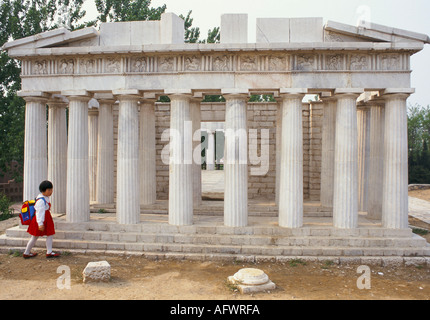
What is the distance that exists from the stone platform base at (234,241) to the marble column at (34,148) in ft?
5.38

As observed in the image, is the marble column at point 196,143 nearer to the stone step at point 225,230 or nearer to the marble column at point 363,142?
the stone step at point 225,230

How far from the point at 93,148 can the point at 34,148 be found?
503cm

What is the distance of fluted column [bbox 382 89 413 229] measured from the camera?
11.8 meters

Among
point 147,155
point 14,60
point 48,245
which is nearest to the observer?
point 48,245

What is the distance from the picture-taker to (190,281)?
960 cm

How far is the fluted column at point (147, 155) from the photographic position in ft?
52.9

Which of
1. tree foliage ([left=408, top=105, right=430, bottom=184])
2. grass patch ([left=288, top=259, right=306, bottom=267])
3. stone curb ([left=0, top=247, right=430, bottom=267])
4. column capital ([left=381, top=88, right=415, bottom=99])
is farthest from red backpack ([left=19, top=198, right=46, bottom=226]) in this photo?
tree foliage ([left=408, top=105, right=430, bottom=184])

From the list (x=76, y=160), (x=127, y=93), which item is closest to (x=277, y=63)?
(x=127, y=93)

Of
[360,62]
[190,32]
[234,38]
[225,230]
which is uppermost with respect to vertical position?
[190,32]

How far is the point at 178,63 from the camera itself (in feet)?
40.2

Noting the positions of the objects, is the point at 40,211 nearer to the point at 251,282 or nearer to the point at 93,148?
the point at 251,282
